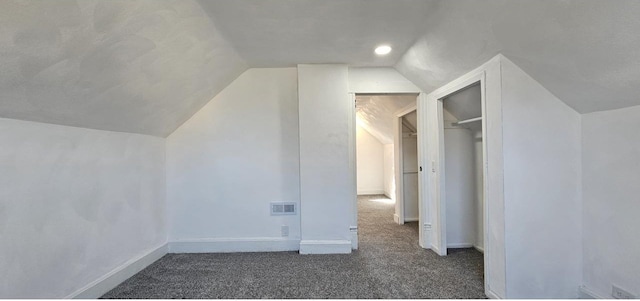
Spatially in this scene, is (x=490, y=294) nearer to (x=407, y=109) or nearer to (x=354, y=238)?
(x=354, y=238)

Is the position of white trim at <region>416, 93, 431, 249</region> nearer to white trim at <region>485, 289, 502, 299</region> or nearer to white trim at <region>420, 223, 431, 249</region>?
white trim at <region>420, 223, 431, 249</region>

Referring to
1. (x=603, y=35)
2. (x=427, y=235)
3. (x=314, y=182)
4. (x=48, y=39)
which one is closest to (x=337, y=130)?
(x=314, y=182)

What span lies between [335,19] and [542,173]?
192cm

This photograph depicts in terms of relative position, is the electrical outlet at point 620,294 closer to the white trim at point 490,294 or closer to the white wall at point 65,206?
the white trim at point 490,294

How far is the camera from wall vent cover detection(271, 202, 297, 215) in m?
3.53

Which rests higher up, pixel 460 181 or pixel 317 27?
pixel 317 27

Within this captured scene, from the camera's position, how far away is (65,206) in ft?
6.68

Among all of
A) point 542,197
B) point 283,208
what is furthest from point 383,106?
point 542,197

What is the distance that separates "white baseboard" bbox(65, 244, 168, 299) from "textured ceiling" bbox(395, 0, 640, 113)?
11.1ft

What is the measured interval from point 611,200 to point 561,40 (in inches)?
44.0

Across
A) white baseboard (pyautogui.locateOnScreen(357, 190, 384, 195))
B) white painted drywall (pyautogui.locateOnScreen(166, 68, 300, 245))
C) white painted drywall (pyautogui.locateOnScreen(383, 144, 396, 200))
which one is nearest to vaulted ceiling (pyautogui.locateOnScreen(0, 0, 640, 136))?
white painted drywall (pyautogui.locateOnScreen(166, 68, 300, 245))

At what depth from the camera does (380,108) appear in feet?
17.5

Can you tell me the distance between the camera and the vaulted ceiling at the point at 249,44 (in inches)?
56.5

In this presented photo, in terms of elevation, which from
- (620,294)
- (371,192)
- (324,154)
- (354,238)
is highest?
(324,154)
